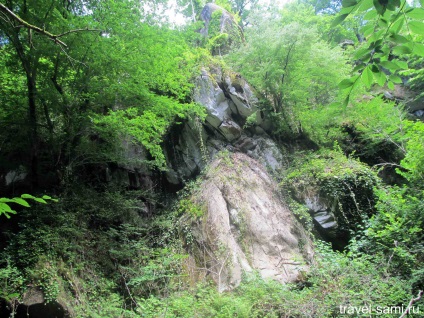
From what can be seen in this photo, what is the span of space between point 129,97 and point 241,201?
3.85 m

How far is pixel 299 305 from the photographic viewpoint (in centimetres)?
387

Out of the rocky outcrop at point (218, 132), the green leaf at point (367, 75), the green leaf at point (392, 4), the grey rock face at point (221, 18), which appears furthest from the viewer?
the grey rock face at point (221, 18)

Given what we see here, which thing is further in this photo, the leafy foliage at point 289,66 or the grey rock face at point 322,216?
the leafy foliage at point 289,66

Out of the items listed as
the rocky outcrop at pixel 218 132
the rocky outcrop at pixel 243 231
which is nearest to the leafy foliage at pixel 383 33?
the rocky outcrop at pixel 243 231

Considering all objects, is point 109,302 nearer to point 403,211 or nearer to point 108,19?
point 108,19

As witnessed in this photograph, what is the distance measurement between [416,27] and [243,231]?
5966mm

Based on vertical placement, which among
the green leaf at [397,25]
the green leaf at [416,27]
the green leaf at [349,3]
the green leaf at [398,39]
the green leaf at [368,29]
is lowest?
the green leaf at [416,27]

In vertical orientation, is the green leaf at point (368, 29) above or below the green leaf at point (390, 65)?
above

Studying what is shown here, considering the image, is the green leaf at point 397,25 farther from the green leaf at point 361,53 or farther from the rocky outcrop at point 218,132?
the rocky outcrop at point 218,132

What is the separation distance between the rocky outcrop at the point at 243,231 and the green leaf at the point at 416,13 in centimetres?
500

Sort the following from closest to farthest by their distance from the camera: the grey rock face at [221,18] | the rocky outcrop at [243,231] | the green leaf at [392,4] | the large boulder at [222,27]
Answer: the green leaf at [392,4] < the rocky outcrop at [243,231] < the large boulder at [222,27] < the grey rock face at [221,18]

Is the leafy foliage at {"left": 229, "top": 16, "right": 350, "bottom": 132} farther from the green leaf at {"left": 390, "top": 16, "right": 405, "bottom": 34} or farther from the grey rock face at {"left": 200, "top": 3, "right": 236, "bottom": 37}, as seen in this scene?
the green leaf at {"left": 390, "top": 16, "right": 405, "bottom": 34}

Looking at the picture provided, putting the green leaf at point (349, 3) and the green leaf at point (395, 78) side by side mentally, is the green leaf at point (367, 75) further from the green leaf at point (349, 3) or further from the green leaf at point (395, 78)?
the green leaf at point (349, 3)

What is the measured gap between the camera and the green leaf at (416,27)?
959 millimetres
